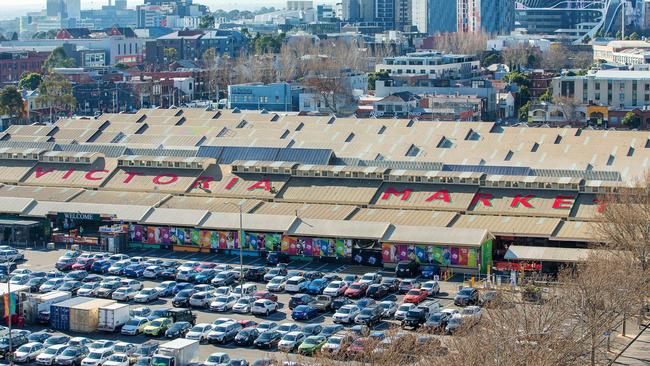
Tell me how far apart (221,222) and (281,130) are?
1415cm

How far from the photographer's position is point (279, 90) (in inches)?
3346

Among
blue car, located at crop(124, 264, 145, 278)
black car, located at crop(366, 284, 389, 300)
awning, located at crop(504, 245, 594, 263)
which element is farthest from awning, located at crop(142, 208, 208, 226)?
awning, located at crop(504, 245, 594, 263)

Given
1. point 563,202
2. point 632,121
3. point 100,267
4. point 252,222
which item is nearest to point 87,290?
point 100,267

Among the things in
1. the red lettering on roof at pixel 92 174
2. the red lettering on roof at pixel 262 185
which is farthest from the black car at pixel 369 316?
the red lettering on roof at pixel 92 174

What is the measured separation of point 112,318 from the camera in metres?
32.5

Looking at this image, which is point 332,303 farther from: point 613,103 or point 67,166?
point 613,103

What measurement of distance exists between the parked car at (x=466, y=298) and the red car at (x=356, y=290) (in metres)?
2.89

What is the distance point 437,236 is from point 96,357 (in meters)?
14.1

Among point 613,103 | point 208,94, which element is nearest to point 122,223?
point 613,103

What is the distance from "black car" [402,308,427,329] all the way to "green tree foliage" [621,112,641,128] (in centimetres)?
4866

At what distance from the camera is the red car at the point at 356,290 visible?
36.1 meters

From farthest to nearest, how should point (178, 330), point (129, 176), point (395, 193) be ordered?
point (129, 176) → point (395, 193) → point (178, 330)

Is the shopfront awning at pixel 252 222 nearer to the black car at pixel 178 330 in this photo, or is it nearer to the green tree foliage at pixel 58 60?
the black car at pixel 178 330

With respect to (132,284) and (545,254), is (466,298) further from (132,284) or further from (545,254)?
(132,284)
